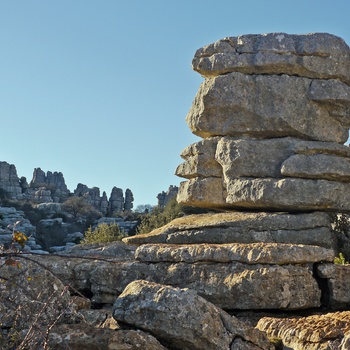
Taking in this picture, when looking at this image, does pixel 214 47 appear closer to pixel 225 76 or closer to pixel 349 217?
pixel 225 76

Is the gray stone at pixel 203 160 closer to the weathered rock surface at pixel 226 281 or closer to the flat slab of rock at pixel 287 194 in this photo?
the flat slab of rock at pixel 287 194

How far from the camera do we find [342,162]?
43.4 feet

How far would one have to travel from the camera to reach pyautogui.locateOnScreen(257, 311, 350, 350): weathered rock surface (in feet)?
21.4

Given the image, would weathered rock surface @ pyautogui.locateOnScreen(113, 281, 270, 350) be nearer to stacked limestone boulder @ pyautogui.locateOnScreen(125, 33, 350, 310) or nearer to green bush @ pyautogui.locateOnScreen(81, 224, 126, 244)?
stacked limestone boulder @ pyautogui.locateOnScreen(125, 33, 350, 310)

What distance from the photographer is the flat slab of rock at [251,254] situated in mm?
9133

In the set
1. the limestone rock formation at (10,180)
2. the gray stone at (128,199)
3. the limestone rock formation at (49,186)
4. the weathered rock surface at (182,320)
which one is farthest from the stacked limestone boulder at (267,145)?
the gray stone at (128,199)

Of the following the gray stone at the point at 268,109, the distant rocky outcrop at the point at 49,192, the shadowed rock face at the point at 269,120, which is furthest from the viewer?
the distant rocky outcrop at the point at 49,192

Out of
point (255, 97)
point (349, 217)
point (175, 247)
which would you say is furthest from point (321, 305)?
point (255, 97)

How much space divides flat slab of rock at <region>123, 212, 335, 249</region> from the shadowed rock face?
0.59m

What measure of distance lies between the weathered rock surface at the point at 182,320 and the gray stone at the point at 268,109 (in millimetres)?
7383

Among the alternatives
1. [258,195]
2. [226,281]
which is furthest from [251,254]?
[258,195]

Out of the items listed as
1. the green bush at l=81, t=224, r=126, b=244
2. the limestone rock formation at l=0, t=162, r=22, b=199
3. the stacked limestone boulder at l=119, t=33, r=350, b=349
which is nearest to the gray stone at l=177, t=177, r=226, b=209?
the stacked limestone boulder at l=119, t=33, r=350, b=349

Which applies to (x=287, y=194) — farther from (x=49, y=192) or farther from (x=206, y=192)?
(x=49, y=192)

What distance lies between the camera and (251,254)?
9.21 m
